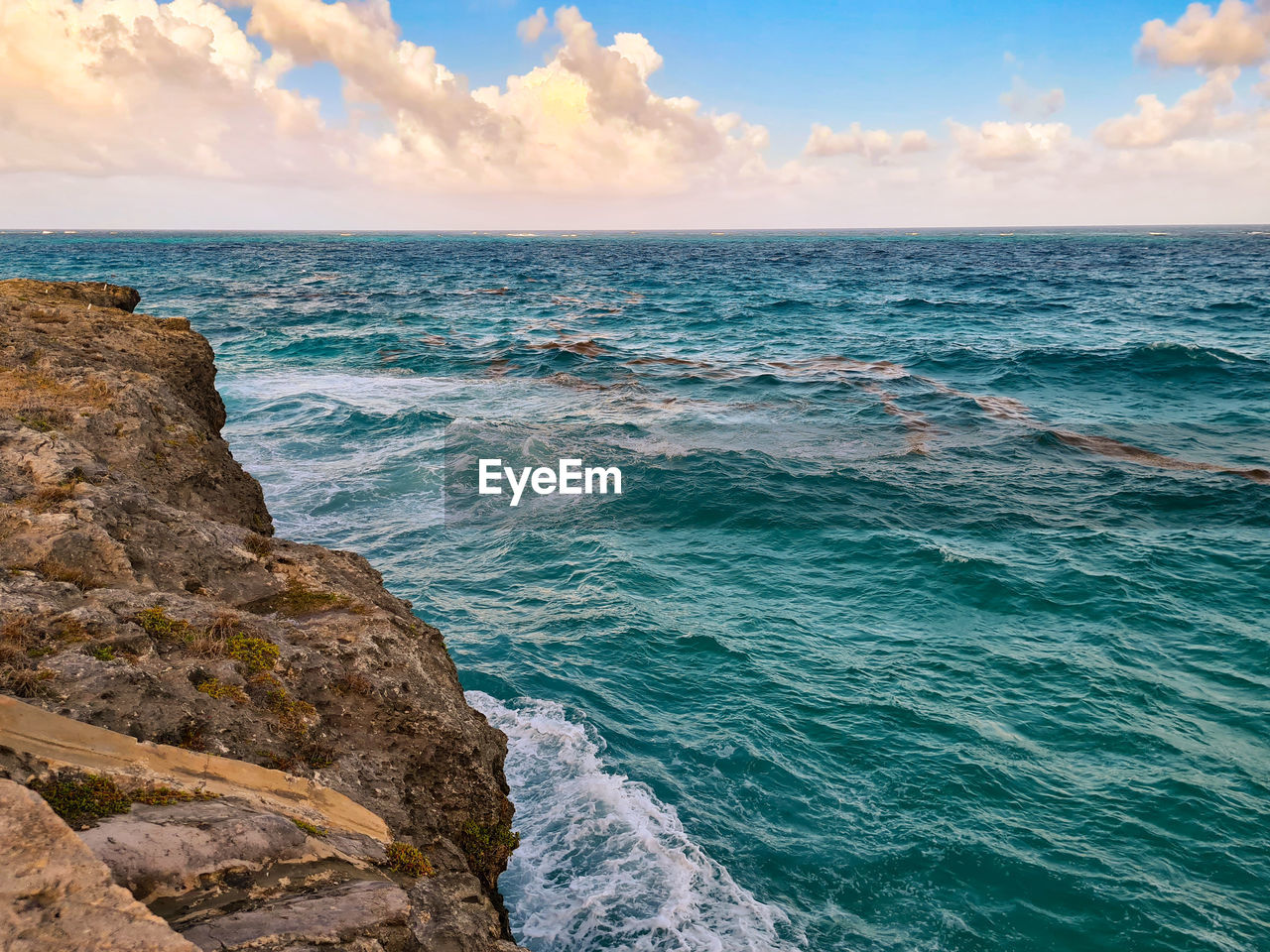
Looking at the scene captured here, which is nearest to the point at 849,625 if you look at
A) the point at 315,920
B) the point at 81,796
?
the point at 315,920

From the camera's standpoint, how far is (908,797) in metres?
10.1

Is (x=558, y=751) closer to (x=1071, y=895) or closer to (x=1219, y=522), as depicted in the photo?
(x=1071, y=895)

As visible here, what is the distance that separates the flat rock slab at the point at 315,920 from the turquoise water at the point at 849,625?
4.11 meters

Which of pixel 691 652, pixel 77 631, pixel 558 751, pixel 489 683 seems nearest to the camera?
pixel 77 631

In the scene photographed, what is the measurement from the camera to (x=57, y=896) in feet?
10.5

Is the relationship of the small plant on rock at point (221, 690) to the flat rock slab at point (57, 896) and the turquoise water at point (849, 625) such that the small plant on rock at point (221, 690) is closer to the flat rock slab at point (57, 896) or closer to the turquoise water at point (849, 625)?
the flat rock slab at point (57, 896)

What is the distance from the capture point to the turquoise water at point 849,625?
8695 mm

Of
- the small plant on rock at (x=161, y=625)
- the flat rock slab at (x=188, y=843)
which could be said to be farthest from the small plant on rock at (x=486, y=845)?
the small plant on rock at (x=161, y=625)

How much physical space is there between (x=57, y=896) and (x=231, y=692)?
7.73ft

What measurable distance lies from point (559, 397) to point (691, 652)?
20.0 m

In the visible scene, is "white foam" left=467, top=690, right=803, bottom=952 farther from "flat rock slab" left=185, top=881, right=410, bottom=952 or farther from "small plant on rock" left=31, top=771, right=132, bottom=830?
"small plant on rock" left=31, top=771, right=132, bottom=830

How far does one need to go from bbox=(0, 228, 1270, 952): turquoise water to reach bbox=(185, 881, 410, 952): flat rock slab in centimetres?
411

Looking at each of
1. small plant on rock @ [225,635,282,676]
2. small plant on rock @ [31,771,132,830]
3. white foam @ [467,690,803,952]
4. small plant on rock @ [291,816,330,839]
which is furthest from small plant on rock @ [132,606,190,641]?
white foam @ [467,690,803,952]

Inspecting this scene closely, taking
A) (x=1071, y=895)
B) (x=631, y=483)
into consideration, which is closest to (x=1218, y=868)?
(x=1071, y=895)
